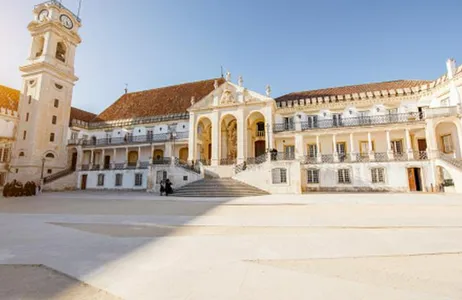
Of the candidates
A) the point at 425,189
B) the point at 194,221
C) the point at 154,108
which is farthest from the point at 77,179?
the point at 425,189

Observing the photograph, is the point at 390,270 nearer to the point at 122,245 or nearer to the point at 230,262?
the point at 230,262

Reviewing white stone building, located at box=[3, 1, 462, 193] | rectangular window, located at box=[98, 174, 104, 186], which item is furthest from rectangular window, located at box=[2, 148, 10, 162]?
rectangular window, located at box=[98, 174, 104, 186]

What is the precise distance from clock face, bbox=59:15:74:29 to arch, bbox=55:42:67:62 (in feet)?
9.19

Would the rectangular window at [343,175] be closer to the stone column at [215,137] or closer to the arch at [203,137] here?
the stone column at [215,137]

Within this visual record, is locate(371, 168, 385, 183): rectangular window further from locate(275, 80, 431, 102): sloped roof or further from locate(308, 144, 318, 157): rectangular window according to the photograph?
locate(275, 80, 431, 102): sloped roof

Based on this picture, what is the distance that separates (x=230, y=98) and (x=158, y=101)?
557 inches

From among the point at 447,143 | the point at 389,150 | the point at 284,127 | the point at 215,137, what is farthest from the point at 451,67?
the point at 215,137

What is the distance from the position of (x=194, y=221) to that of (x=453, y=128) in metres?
25.1

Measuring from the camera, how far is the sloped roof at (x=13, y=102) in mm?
29783

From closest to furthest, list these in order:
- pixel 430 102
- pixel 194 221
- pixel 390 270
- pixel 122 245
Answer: pixel 390 270, pixel 122 245, pixel 194 221, pixel 430 102

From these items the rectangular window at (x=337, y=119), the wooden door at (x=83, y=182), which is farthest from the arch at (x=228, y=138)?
the wooden door at (x=83, y=182)

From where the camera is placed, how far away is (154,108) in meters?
33.2

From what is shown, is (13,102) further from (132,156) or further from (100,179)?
(132,156)

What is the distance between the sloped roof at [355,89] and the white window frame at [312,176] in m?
10.3
